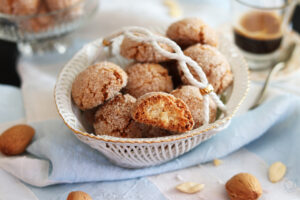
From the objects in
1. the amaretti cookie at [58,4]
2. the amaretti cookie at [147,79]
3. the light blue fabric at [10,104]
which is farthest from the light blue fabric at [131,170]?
the amaretti cookie at [58,4]

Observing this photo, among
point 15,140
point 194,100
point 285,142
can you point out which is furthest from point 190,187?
point 15,140

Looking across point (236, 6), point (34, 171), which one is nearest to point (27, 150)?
point (34, 171)

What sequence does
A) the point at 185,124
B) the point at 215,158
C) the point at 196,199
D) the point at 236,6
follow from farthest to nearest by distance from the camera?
the point at 236,6, the point at 215,158, the point at 196,199, the point at 185,124

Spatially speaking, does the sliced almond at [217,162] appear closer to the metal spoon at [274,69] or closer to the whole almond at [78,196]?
the metal spoon at [274,69]

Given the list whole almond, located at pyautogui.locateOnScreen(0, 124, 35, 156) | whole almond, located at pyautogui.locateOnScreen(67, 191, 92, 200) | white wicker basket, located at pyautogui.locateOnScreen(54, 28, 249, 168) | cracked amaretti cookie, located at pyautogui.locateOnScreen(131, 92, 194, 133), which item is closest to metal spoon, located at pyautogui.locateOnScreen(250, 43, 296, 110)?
white wicker basket, located at pyautogui.locateOnScreen(54, 28, 249, 168)

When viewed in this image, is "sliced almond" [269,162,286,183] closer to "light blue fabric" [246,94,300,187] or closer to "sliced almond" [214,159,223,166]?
"light blue fabric" [246,94,300,187]

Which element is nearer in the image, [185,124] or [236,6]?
[185,124]

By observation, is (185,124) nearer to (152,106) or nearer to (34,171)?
(152,106)
